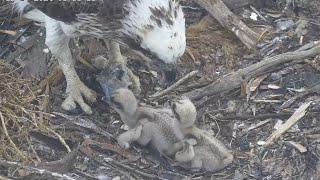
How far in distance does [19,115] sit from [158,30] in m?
1.30

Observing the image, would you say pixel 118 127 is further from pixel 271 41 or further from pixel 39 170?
pixel 271 41

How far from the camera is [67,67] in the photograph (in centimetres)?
616

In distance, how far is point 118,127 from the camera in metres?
5.91

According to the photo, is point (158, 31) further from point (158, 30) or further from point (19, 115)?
point (19, 115)

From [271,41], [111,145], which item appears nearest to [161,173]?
[111,145]

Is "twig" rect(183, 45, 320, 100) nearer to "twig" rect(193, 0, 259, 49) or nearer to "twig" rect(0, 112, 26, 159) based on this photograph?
A: "twig" rect(193, 0, 259, 49)

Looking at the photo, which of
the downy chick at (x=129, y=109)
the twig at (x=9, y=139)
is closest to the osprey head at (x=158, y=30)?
the downy chick at (x=129, y=109)

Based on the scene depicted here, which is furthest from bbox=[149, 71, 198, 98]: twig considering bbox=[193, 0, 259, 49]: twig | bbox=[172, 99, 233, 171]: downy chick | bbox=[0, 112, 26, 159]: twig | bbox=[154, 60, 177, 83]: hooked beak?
bbox=[0, 112, 26, 159]: twig

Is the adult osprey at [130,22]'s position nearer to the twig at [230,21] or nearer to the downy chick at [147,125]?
Answer: the downy chick at [147,125]

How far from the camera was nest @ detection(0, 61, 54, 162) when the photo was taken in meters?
5.60

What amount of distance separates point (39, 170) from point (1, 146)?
48 cm

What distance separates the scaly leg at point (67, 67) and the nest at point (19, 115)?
199mm

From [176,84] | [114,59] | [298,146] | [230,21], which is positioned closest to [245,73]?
[176,84]

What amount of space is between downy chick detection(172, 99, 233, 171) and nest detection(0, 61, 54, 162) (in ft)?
3.46
